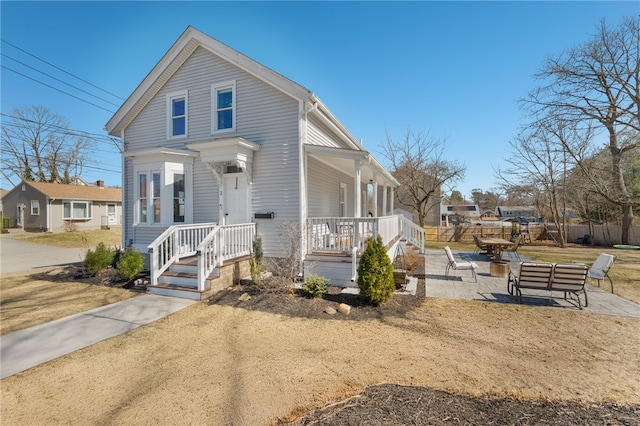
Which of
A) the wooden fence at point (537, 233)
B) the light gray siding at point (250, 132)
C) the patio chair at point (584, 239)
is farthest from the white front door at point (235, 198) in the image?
the patio chair at point (584, 239)

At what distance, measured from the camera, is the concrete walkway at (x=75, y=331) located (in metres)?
4.09

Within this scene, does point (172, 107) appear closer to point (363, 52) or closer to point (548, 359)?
point (363, 52)

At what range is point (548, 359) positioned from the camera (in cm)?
399

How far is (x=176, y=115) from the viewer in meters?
10.2

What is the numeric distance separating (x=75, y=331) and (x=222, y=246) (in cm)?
334

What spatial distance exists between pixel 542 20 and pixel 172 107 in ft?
44.4

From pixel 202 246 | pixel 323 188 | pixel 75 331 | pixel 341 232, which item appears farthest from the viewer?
pixel 323 188

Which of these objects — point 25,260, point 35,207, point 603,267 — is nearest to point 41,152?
point 35,207

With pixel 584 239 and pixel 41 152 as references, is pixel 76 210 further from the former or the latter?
pixel 584 239

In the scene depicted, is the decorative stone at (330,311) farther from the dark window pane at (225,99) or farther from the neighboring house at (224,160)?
the dark window pane at (225,99)

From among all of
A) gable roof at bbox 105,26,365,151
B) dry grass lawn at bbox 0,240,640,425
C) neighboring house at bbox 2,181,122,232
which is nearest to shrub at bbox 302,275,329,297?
dry grass lawn at bbox 0,240,640,425

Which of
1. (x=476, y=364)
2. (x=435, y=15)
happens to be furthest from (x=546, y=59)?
(x=476, y=364)

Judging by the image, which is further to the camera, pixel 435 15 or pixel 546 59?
pixel 546 59

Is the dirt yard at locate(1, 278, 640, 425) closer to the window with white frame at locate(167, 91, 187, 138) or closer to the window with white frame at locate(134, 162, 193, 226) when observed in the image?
the window with white frame at locate(134, 162, 193, 226)
